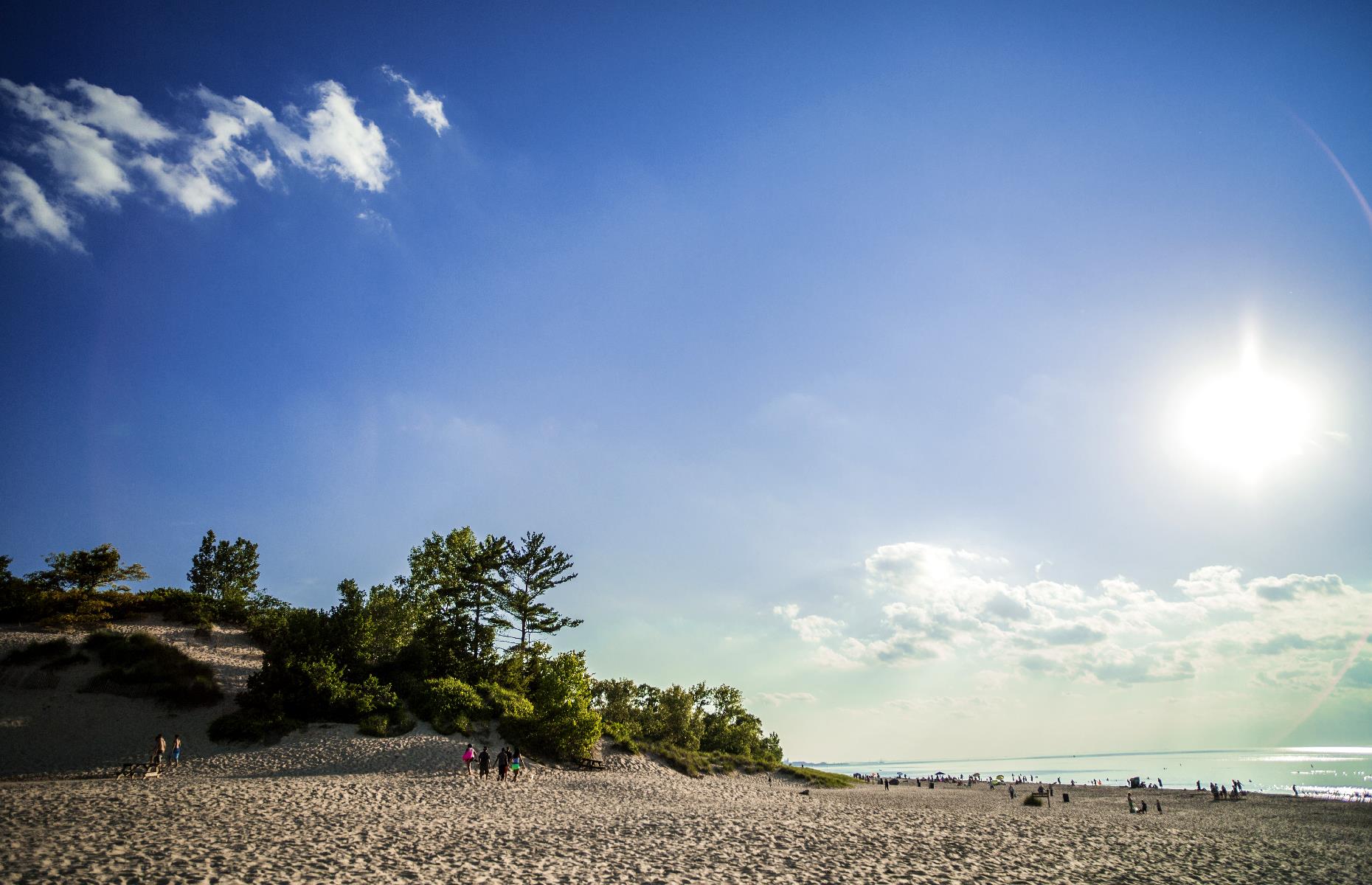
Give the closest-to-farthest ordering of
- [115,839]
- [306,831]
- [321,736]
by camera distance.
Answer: [115,839] → [306,831] → [321,736]

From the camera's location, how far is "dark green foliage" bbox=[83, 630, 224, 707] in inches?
1507

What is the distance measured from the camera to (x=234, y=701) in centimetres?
3922

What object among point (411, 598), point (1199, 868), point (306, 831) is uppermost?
point (411, 598)

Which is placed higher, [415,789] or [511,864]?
[511,864]

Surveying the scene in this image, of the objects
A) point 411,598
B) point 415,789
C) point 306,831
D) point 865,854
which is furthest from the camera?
point 411,598

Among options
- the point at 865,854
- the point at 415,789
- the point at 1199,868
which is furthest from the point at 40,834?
the point at 1199,868

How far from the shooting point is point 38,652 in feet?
130

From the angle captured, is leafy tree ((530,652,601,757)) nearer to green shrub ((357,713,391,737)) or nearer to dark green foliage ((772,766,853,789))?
green shrub ((357,713,391,737))

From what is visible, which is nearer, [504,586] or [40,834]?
[40,834]

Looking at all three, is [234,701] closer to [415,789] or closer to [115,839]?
[415,789]

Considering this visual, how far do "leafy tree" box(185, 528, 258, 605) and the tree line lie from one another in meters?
4.12

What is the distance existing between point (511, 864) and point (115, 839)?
941 cm

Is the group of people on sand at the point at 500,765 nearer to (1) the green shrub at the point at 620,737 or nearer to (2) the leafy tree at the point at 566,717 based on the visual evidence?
(2) the leafy tree at the point at 566,717

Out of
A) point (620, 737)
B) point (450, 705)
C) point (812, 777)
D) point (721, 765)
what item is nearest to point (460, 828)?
point (450, 705)
